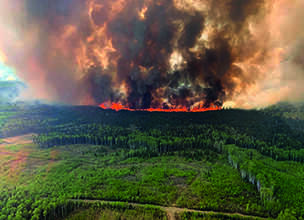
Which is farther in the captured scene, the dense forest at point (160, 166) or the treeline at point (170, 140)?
the treeline at point (170, 140)

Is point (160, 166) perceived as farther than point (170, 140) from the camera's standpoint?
No

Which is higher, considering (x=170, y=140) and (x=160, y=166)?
(x=170, y=140)

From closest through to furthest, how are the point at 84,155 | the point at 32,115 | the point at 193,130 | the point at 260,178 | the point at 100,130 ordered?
the point at 260,178, the point at 84,155, the point at 193,130, the point at 100,130, the point at 32,115

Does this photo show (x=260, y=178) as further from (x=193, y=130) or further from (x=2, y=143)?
(x=2, y=143)

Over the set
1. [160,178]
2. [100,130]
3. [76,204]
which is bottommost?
[76,204]

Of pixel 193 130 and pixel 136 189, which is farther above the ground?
pixel 193 130

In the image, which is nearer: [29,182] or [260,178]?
[260,178]

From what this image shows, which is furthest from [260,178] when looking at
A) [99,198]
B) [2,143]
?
[2,143]

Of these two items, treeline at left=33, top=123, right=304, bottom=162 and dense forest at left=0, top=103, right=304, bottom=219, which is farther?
treeline at left=33, top=123, right=304, bottom=162
